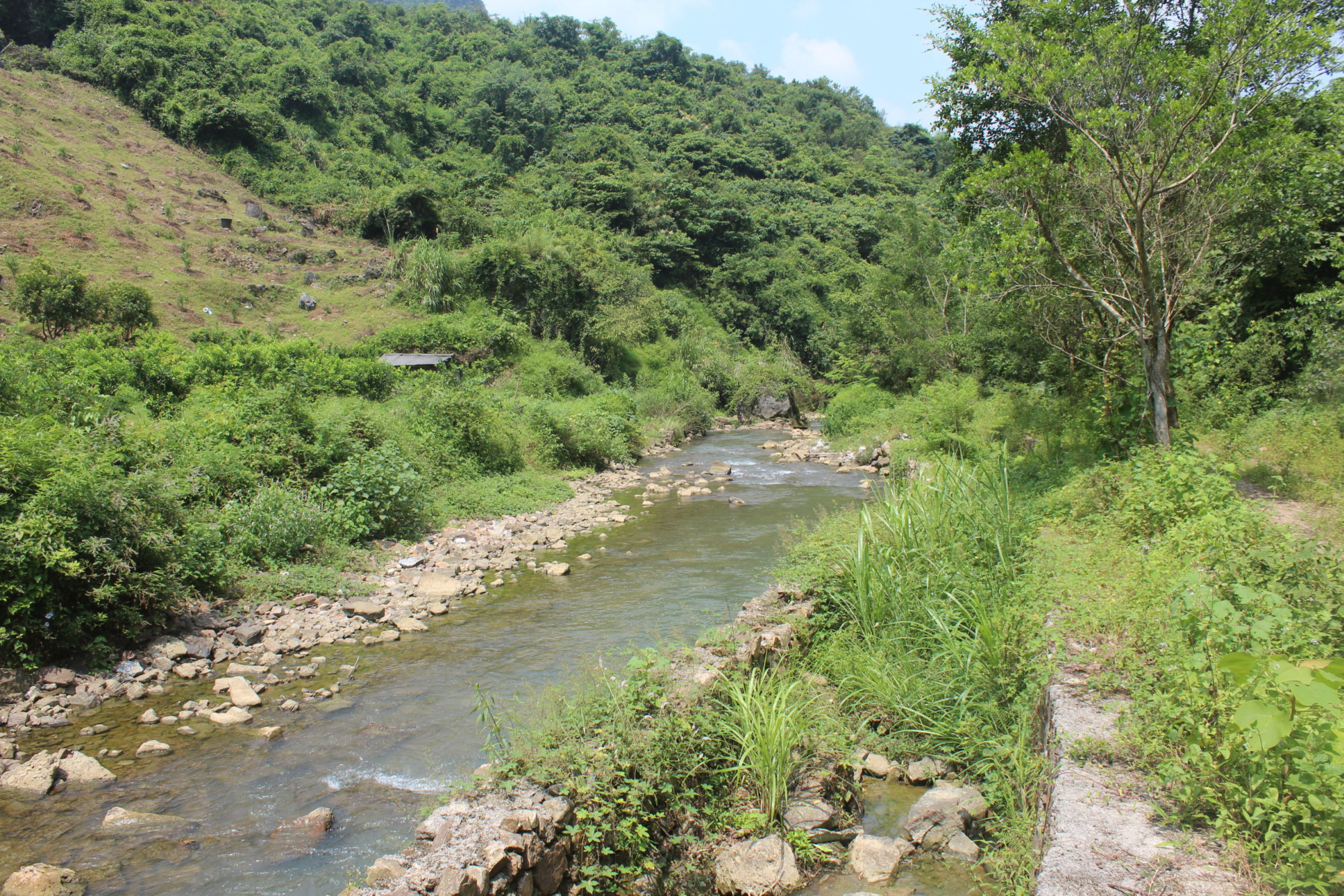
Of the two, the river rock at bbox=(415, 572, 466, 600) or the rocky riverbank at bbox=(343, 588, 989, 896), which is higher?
the rocky riverbank at bbox=(343, 588, 989, 896)

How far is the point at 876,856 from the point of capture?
15.8 feet

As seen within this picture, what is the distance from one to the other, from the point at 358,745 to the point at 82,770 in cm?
205

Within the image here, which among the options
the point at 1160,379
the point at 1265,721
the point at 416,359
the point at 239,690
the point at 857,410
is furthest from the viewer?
Answer: the point at 857,410

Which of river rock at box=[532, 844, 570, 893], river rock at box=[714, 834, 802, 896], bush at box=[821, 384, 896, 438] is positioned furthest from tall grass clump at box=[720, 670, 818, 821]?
bush at box=[821, 384, 896, 438]

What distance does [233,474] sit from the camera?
11.3m

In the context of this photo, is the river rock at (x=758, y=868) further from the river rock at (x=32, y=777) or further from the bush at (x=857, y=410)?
the bush at (x=857, y=410)

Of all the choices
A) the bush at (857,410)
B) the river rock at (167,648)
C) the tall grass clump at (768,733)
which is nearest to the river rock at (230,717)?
the river rock at (167,648)

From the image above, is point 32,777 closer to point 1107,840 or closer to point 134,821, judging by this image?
point 134,821

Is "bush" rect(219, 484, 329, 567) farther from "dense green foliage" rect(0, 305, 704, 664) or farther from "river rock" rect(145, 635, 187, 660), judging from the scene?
"river rock" rect(145, 635, 187, 660)

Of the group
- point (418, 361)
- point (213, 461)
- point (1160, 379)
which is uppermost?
point (1160, 379)

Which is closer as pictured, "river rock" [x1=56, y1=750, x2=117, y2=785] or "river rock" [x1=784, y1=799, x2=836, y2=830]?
"river rock" [x1=784, y1=799, x2=836, y2=830]

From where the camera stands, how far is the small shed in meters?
25.3

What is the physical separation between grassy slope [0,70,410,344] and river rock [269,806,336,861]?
2469cm

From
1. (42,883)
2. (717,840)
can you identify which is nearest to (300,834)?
(42,883)
